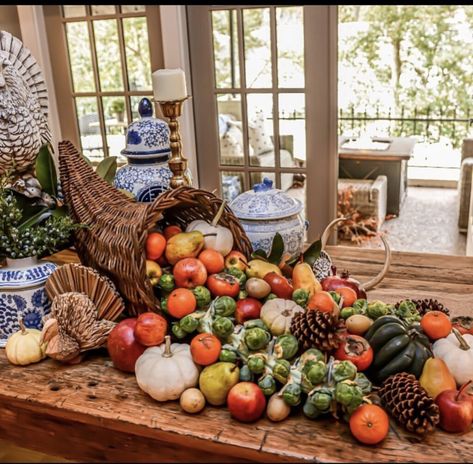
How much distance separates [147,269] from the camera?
3.47 feet

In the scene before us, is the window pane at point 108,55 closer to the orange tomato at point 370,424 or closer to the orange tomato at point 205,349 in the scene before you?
the orange tomato at point 205,349

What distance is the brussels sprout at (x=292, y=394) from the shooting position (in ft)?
2.80

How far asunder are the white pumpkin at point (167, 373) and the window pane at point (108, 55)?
108 inches

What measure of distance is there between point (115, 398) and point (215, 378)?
0.20 m

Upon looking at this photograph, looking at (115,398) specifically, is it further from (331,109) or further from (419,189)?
(419,189)

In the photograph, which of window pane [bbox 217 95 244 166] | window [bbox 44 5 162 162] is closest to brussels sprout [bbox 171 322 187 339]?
window pane [bbox 217 95 244 166]

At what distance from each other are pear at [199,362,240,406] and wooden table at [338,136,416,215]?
4074 mm

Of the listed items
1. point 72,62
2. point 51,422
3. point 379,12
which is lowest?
point 51,422

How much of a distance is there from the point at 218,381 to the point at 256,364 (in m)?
0.07

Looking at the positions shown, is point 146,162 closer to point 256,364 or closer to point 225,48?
point 256,364

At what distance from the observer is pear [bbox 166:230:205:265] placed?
1087 millimetres

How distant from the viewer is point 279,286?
107 centimetres

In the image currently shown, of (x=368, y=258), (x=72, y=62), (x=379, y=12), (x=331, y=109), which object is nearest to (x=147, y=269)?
(x=368, y=258)

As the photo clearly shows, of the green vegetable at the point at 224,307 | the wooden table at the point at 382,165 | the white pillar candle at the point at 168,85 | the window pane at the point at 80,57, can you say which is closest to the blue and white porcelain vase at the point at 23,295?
the green vegetable at the point at 224,307
